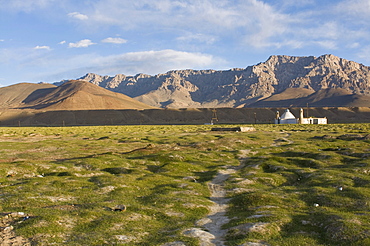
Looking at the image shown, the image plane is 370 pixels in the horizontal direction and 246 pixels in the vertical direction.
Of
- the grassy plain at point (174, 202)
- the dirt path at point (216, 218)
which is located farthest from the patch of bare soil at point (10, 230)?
the dirt path at point (216, 218)

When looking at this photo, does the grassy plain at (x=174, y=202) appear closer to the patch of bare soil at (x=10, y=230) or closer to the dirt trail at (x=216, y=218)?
the patch of bare soil at (x=10, y=230)

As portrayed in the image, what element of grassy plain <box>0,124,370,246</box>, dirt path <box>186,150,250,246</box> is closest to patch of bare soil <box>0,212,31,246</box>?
grassy plain <box>0,124,370,246</box>

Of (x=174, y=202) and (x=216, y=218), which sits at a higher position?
(x=174, y=202)

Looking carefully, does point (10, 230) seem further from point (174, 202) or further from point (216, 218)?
point (216, 218)

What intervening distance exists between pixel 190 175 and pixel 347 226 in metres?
19.0

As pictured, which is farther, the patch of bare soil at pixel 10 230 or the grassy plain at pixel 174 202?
the grassy plain at pixel 174 202

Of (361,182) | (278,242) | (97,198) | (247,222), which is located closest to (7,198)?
(97,198)

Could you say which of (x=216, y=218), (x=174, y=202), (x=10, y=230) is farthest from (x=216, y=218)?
(x=10, y=230)

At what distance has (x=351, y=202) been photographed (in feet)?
71.9

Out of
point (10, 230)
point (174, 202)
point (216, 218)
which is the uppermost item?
point (10, 230)

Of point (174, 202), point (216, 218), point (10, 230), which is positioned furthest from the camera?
point (174, 202)

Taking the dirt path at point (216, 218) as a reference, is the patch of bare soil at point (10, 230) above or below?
above

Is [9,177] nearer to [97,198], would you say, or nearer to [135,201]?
[97,198]

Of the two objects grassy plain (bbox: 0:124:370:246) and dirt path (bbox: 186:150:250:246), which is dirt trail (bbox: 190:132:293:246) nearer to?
dirt path (bbox: 186:150:250:246)
